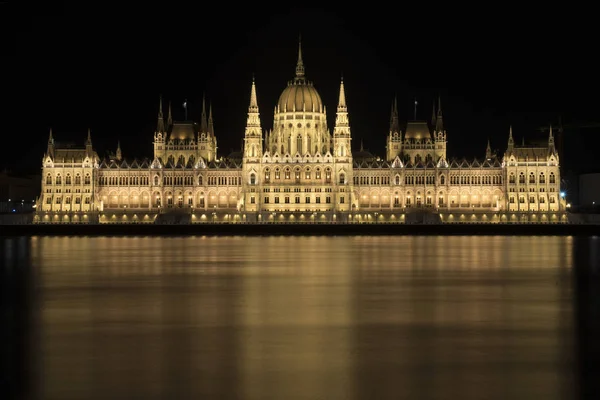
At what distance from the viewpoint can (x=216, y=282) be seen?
44125 millimetres

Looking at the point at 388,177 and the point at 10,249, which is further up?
the point at 388,177

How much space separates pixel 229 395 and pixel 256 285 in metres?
22.5

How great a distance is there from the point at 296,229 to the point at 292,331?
276ft

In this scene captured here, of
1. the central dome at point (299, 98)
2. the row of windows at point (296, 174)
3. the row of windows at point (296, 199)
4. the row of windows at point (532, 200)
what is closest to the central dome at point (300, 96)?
the central dome at point (299, 98)

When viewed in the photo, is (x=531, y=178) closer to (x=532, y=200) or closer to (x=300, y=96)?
(x=532, y=200)

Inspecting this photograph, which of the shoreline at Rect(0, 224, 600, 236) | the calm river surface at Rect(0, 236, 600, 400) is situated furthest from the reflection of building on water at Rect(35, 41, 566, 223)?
the calm river surface at Rect(0, 236, 600, 400)

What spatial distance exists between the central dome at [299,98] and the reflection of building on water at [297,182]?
431 mm

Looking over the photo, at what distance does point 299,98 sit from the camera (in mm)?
150625

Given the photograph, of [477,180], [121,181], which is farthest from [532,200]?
[121,181]

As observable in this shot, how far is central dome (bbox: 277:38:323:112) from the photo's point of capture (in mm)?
150250

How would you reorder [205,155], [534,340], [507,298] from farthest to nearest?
[205,155]
[507,298]
[534,340]

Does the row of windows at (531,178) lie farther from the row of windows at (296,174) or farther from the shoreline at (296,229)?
the shoreline at (296,229)

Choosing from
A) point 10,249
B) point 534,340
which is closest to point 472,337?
point 534,340

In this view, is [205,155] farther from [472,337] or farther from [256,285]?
[472,337]
